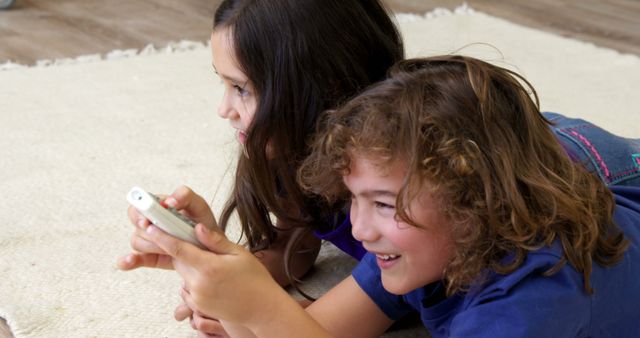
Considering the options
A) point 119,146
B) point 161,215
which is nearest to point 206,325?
point 161,215

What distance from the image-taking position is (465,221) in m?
0.73

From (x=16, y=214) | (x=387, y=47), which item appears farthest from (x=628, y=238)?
(x=16, y=214)

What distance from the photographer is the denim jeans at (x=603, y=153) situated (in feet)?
3.13

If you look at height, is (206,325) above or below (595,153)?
below

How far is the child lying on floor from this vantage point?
0.71 m

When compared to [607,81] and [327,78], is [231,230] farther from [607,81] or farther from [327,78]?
[607,81]

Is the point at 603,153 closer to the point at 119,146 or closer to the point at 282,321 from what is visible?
the point at 282,321

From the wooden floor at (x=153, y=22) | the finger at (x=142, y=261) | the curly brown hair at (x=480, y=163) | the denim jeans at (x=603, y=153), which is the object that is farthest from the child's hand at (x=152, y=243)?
the wooden floor at (x=153, y=22)

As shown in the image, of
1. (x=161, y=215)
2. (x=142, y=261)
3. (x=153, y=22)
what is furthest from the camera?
(x=153, y=22)

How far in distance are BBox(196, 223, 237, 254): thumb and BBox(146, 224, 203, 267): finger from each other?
1cm

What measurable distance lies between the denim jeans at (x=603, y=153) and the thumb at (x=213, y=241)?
0.41 meters

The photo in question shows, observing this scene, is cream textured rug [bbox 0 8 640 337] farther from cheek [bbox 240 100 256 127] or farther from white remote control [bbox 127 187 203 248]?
white remote control [bbox 127 187 203 248]

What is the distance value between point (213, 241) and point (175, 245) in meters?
0.03

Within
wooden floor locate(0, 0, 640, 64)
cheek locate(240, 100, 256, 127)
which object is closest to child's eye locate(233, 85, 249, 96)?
cheek locate(240, 100, 256, 127)
